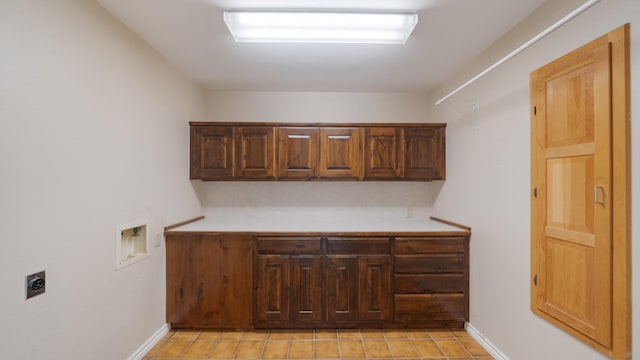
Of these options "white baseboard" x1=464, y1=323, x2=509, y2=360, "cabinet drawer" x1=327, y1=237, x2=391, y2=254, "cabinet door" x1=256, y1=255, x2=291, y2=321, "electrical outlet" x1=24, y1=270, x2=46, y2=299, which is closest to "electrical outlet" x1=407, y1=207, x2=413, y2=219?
"cabinet drawer" x1=327, y1=237, x2=391, y2=254

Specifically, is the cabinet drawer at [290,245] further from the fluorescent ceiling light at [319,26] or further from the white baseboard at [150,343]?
the fluorescent ceiling light at [319,26]

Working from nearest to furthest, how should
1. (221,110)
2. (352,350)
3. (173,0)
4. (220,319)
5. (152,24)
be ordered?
1. (173,0)
2. (152,24)
3. (352,350)
4. (220,319)
5. (221,110)

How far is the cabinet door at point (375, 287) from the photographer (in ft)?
8.73

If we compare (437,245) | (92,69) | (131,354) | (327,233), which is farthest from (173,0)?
(437,245)

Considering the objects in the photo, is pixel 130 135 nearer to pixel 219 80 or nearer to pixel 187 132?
pixel 187 132

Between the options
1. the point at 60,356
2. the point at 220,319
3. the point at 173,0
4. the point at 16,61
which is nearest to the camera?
the point at 16,61

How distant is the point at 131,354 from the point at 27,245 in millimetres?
1247

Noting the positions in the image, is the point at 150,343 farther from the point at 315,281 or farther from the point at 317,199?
the point at 317,199

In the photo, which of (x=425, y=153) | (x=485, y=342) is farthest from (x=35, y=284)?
(x=425, y=153)

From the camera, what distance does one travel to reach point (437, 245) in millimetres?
2684

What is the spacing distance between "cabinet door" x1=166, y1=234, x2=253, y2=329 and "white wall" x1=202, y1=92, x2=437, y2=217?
2.65 feet

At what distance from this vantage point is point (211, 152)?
3061mm

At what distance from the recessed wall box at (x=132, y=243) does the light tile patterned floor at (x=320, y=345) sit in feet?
2.72

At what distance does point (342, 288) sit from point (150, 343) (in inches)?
65.5
